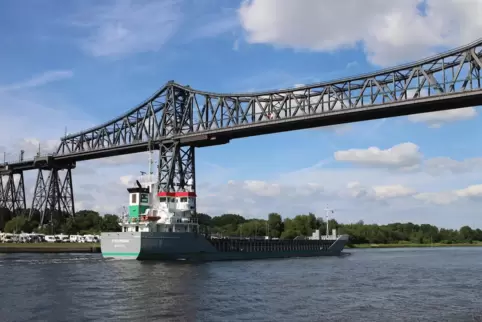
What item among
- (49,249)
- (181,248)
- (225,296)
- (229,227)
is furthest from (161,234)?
(229,227)

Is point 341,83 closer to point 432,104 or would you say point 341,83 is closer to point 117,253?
point 432,104

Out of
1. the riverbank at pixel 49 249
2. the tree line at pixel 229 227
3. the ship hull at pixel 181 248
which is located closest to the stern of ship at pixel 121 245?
the ship hull at pixel 181 248

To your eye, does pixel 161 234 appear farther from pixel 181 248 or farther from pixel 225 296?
pixel 225 296

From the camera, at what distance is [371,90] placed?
69562mm

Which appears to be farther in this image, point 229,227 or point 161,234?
point 229,227

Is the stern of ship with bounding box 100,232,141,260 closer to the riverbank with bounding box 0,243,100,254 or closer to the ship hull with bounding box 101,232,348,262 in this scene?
the ship hull with bounding box 101,232,348,262

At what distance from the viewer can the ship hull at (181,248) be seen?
2366 inches

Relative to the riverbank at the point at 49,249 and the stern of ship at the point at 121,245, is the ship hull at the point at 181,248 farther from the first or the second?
the riverbank at the point at 49,249

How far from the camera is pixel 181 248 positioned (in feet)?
210

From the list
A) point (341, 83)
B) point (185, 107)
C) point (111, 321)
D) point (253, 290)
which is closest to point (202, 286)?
point (253, 290)

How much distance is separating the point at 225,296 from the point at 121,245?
29.8 m

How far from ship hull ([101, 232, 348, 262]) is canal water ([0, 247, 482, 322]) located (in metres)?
9.60

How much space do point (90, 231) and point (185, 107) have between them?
154 ft

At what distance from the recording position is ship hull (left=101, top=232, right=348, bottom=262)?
6009 cm
